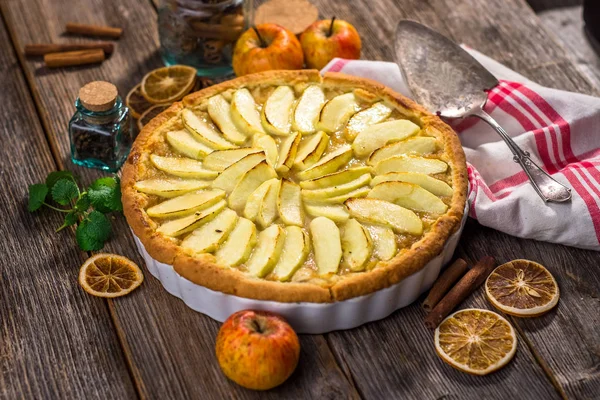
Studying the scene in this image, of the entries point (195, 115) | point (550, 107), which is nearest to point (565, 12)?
point (550, 107)

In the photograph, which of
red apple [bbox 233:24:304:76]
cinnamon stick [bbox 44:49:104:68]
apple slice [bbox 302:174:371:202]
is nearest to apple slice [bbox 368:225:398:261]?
apple slice [bbox 302:174:371:202]

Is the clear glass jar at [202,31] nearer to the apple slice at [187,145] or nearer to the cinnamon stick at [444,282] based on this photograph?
the apple slice at [187,145]

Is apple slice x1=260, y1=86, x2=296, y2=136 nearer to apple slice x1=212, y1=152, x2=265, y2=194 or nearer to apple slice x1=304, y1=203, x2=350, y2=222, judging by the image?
apple slice x1=212, y1=152, x2=265, y2=194

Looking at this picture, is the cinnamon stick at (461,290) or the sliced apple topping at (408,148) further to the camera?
the sliced apple topping at (408,148)

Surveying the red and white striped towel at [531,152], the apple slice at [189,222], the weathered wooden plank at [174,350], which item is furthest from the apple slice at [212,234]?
the red and white striped towel at [531,152]

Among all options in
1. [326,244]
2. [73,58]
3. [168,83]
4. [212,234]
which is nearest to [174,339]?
[212,234]

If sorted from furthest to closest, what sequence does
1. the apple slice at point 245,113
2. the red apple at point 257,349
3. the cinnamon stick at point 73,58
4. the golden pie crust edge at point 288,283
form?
1. the cinnamon stick at point 73,58
2. the apple slice at point 245,113
3. the golden pie crust edge at point 288,283
4. the red apple at point 257,349

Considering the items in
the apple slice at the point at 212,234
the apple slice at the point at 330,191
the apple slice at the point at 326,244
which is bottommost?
the apple slice at the point at 326,244

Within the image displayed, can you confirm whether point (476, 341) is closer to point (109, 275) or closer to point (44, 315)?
point (109, 275)

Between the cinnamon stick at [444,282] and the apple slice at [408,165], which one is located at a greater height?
the apple slice at [408,165]
